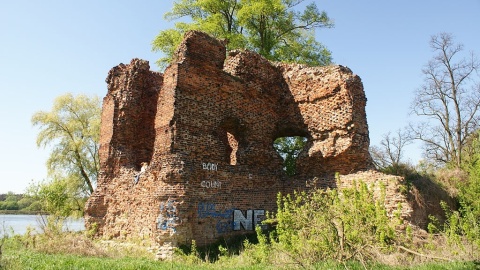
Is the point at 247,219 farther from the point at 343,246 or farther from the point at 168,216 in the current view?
the point at 343,246

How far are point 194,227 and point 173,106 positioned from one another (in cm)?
322

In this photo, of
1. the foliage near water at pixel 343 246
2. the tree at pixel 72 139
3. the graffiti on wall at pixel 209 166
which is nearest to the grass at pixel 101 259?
the foliage near water at pixel 343 246

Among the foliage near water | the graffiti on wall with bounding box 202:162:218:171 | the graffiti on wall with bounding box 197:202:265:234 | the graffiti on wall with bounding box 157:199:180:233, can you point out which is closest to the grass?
the foliage near water

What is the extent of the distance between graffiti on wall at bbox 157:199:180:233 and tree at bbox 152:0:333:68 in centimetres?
1162

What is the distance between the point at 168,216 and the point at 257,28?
1368cm

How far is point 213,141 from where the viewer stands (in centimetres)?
1110

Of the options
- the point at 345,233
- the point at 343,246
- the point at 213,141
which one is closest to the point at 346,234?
the point at 345,233

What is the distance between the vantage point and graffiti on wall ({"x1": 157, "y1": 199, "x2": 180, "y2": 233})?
9750mm

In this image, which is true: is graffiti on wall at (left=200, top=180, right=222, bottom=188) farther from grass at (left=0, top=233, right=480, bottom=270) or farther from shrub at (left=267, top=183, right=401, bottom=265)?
shrub at (left=267, top=183, right=401, bottom=265)

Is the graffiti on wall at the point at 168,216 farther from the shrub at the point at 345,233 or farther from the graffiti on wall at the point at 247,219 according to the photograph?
the shrub at the point at 345,233

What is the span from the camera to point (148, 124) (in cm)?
1378

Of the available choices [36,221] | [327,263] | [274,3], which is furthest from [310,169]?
[274,3]

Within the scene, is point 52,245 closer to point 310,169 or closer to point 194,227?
point 194,227

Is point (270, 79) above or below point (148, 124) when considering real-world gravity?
above
